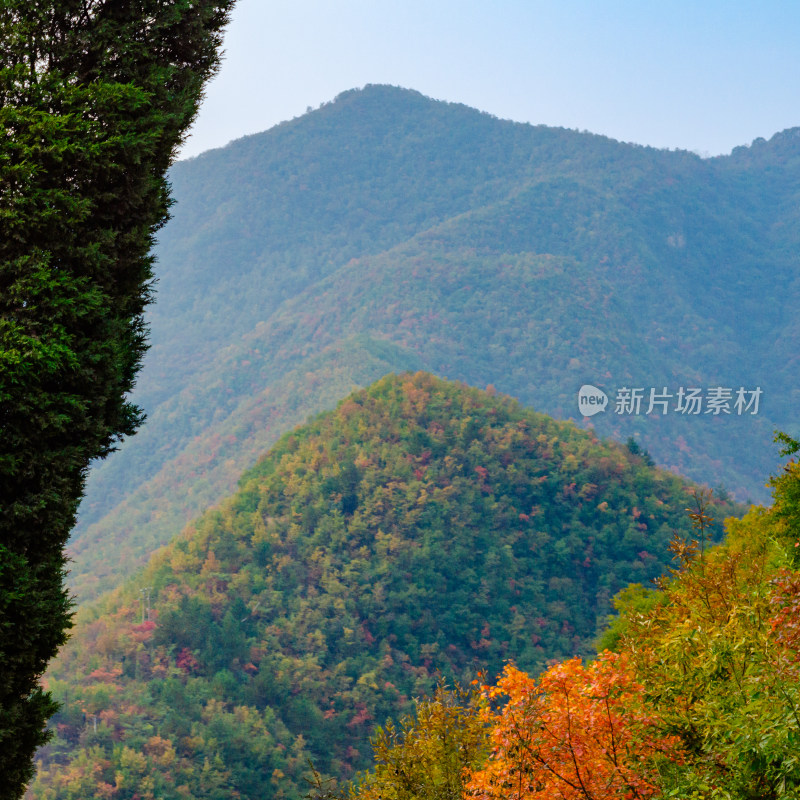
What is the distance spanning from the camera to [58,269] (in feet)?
19.3

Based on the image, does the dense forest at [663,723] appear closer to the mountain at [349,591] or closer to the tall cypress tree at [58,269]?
the tall cypress tree at [58,269]

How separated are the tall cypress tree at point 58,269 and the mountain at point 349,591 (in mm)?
16761

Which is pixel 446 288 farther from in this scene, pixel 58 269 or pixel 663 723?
pixel 663 723

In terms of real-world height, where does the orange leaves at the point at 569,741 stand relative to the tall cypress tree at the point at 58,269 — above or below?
below

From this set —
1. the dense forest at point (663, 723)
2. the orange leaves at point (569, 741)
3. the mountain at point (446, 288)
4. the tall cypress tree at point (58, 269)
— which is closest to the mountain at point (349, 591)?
the dense forest at point (663, 723)

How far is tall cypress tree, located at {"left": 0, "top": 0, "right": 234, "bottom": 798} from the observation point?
18.4 feet

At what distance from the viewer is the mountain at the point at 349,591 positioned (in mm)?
22812

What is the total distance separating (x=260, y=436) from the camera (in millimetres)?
65500

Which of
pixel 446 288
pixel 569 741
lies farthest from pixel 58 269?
pixel 446 288

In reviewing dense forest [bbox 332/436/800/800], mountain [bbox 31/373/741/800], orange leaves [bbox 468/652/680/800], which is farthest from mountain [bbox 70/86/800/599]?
orange leaves [bbox 468/652/680/800]

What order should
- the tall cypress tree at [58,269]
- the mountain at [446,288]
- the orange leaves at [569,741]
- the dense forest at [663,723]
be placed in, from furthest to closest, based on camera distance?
the mountain at [446,288] < the orange leaves at [569,741] < the tall cypress tree at [58,269] < the dense forest at [663,723]

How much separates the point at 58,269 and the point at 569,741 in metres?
5.32

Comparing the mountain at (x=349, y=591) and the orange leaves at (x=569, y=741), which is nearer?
the orange leaves at (x=569, y=741)

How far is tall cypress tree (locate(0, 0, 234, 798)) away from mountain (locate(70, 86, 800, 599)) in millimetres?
43634
